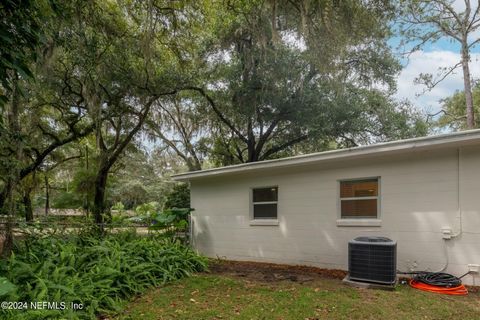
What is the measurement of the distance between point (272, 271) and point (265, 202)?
196 cm

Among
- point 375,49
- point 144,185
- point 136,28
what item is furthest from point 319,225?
point 144,185

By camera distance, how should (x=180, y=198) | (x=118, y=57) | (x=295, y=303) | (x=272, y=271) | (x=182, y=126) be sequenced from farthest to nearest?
1. (x=182, y=126)
2. (x=180, y=198)
3. (x=118, y=57)
4. (x=272, y=271)
5. (x=295, y=303)

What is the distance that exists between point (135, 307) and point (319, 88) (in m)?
9.67

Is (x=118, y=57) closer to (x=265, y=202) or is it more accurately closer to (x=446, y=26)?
(x=265, y=202)

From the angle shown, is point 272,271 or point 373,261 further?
point 272,271

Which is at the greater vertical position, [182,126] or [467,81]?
[467,81]

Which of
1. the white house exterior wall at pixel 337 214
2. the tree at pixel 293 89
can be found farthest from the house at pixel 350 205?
the tree at pixel 293 89

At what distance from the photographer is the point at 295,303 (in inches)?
176

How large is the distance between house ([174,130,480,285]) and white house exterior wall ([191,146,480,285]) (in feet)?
0.05

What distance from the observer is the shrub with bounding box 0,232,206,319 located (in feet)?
13.0

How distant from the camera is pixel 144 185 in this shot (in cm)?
2864

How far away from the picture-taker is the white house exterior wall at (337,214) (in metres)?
5.50

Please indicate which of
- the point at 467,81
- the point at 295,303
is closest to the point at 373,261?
the point at 295,303

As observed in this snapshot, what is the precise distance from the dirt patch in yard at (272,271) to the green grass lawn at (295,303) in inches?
23.4
